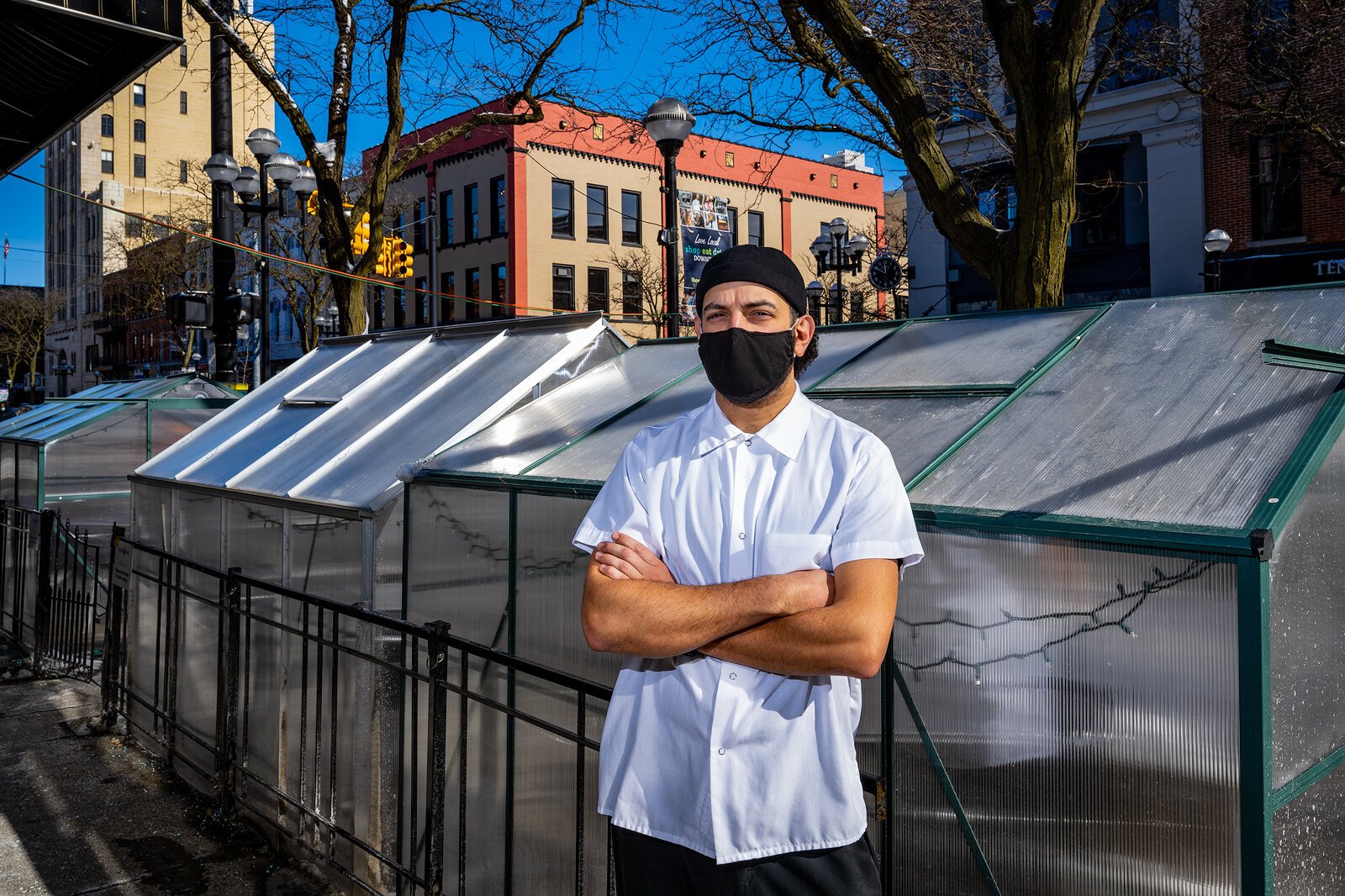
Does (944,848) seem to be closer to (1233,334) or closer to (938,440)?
(938,440)

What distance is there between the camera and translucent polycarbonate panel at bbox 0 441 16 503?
1256 cm

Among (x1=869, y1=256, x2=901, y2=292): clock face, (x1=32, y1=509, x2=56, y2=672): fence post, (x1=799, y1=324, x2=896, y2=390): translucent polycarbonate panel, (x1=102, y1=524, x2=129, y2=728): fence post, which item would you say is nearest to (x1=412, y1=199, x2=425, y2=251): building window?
(x1=869, y1=256, x2=901, y2=292): clock face

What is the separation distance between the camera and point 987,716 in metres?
2.99

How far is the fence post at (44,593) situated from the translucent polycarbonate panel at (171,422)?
9.45 ft

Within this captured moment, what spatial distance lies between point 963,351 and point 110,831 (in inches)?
215

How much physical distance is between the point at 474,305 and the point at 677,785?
39812mm

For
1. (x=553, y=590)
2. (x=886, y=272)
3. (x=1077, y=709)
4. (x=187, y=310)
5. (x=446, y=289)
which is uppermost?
(x=446, y=289)

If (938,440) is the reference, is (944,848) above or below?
below

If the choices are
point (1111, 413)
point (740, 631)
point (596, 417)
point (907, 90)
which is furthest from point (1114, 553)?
point (907, 90)

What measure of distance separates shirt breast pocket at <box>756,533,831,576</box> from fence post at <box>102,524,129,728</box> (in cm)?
692

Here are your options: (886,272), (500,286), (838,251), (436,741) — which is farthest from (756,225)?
(436,741)

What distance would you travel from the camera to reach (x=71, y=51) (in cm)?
493

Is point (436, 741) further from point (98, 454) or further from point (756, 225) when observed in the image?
point (756, 225)

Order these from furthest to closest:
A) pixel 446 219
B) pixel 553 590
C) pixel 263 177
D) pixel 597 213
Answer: pixel 446 219
pixel 597 213
pixel 263 177
pixel 553 590
